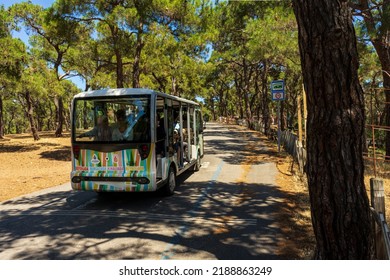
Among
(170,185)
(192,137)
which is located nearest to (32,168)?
(192,137)

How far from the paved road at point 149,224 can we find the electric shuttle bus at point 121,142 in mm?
585

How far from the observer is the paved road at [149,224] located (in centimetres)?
475

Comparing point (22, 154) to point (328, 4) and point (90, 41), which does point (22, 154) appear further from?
point (328, 4)

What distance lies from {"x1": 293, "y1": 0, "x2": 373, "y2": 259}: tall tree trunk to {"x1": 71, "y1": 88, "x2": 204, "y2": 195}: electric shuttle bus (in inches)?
160

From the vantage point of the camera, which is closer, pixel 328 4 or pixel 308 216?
pixel 328 4

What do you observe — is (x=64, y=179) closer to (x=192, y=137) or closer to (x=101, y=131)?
(x=192, y=137)

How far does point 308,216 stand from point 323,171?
3.04m

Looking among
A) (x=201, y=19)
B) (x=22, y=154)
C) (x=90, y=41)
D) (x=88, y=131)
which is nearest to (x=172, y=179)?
(x=88, y=131)

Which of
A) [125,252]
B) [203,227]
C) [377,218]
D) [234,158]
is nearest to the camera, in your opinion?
[377,218]

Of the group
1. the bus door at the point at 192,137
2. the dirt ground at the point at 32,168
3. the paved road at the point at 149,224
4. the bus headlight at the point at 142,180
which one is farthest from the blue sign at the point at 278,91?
the dirt ground at the point at 32,168

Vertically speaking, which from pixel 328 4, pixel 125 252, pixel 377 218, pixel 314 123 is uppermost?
pixel 328 4

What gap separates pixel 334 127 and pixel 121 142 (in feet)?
15.7

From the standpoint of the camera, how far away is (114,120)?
740cm

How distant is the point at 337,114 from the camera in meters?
3.30
